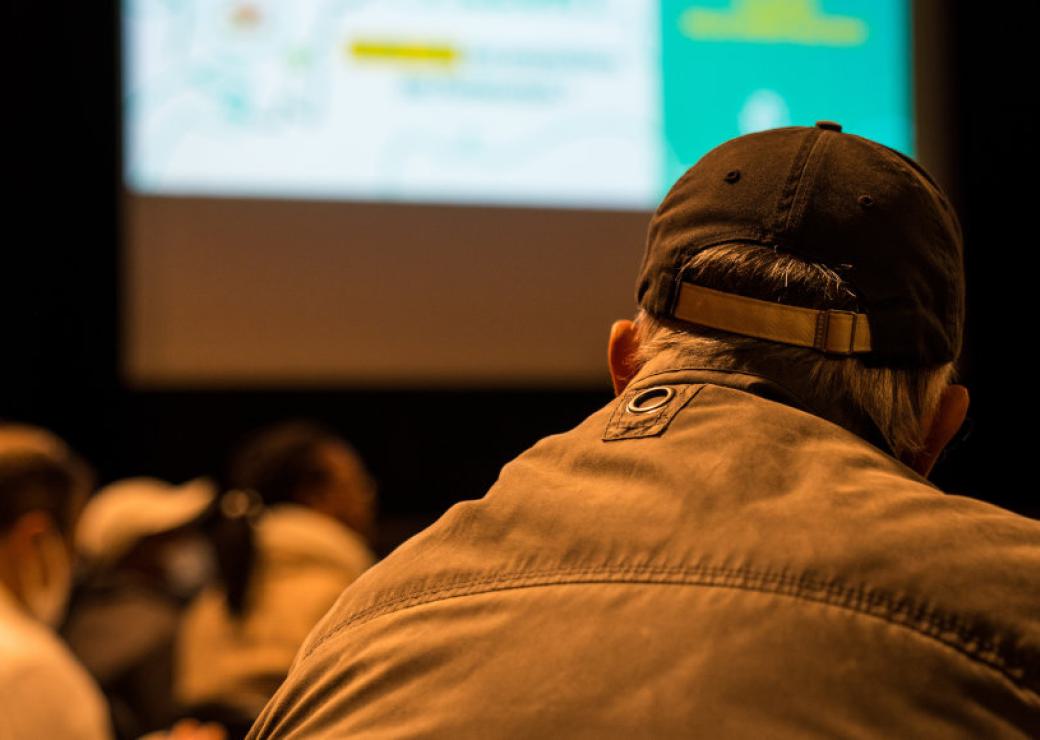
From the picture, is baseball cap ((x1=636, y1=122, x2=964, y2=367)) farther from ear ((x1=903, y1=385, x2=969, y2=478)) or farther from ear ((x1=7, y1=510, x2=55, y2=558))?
ear ((x1=7, y1=510, x2=55, y2=558))

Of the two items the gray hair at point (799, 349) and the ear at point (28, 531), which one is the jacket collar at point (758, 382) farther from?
the ear at point (28, 531)

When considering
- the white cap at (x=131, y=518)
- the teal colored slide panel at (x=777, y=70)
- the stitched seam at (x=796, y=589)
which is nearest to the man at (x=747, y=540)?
the stitched seam at (x=796, y=589)

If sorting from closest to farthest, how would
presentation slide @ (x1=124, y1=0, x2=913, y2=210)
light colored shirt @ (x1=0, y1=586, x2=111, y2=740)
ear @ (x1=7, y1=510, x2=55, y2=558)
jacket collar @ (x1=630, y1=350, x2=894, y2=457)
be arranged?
jacket collar @ (x1=630, y1=350, x2=894, y2=457) < light colored shirt @ (x1=0, y1=586, x2=111, y2=740) < ear @ (x1=7, y1=510, x2=55, y2=558) < presentation slide @ (x1=124, y1=0, x2=913, y2=210)

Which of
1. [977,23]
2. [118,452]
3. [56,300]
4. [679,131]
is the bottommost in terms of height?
[118,452]

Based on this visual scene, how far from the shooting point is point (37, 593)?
2.17 meters

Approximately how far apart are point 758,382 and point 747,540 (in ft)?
0.54

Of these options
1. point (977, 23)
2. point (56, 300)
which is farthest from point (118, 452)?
point (977, 23)

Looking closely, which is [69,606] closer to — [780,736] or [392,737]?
[392,737]

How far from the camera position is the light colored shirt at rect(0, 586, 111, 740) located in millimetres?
1666

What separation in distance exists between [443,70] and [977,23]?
190 cm

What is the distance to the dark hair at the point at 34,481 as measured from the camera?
6.80 feet

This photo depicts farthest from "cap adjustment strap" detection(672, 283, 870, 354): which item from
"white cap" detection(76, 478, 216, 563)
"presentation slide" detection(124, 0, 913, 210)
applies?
"presentation slide" detection(124, 0, 913, 210)

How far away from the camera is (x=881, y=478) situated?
799 millimetres

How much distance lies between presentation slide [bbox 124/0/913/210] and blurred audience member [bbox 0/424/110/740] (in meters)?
1.64
